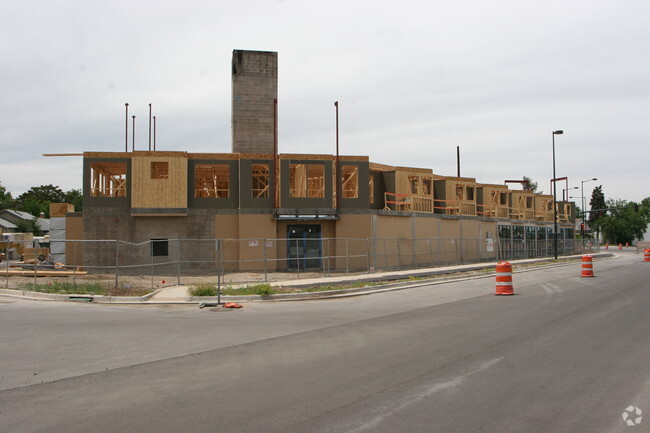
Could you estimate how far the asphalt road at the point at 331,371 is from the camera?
5.81 meters

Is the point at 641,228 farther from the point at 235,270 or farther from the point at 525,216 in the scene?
the point at 235,270

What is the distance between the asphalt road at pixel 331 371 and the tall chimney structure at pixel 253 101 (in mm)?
23072

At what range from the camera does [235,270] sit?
3206 cm

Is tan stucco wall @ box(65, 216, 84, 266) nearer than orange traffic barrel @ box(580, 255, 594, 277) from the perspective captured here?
No

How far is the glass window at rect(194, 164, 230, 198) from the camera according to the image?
1331 inches

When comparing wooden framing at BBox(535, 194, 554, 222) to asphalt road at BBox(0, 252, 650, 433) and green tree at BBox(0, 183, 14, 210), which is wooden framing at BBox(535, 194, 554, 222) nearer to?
asphalt road at BBox(0, 252, 650, 433)

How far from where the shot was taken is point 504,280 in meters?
18.6

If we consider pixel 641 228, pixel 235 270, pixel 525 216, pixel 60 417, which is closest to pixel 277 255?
pixel 235 270

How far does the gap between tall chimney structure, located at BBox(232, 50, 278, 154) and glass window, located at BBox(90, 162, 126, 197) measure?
730 cm

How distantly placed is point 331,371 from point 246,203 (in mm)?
25659

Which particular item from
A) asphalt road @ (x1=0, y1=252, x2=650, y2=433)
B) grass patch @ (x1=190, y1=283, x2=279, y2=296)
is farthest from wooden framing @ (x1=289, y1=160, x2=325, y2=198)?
asphalt road @ (x1=0, y1=252, x2=650, y2=433)

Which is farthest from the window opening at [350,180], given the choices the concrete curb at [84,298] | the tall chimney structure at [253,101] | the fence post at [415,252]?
the concrete curb at [84,298]

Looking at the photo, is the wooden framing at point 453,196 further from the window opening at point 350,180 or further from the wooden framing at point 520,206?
the wooden framing at point 520,206

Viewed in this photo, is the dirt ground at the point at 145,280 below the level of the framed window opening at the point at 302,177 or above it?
below
